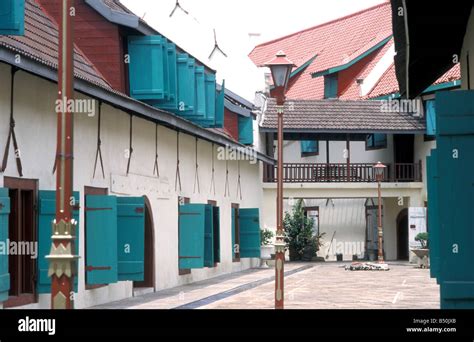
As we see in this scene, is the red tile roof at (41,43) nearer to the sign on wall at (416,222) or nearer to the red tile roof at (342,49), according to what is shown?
the sign on wall at (416,222)

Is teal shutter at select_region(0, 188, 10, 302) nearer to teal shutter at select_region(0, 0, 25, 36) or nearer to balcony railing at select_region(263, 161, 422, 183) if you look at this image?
teal shutter at select_region(0, 0, 25, 36)

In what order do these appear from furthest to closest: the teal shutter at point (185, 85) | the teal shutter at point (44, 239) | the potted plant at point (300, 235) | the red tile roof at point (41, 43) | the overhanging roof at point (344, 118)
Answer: the potted plant at point (300, 235), the overhanging roof at point (344, 118), the teal shutter at point (185, 85), the teal shutter at point (44, 239), the red tile roof at point (41, 43)

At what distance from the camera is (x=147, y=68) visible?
75.1ft

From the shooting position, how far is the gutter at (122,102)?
1490cm

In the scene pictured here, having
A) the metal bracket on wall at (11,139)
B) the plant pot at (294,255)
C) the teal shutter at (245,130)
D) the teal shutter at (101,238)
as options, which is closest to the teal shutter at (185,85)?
the teal shutter at (101,238)

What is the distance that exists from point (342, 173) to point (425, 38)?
34.9 metres

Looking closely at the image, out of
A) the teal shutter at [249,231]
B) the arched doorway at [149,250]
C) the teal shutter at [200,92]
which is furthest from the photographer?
the teal shutter at [249,231]

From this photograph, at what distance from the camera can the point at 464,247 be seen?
381 inches

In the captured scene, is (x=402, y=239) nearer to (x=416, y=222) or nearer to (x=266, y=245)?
(x=416, y=222)

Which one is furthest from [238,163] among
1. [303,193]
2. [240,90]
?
[303,193]

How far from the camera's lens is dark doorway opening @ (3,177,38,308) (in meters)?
15.9

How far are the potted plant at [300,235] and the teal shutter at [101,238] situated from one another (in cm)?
2684

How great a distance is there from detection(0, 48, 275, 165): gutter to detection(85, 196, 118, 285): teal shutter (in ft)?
5.51
